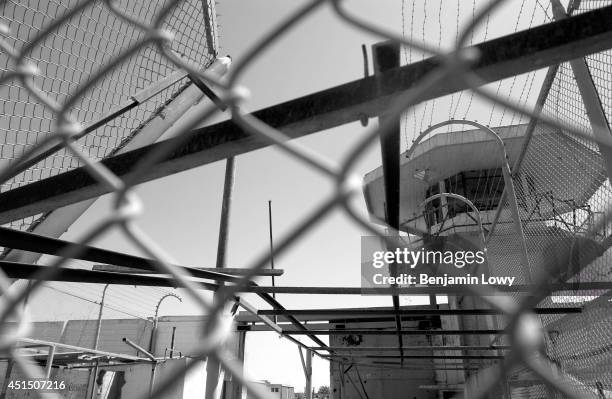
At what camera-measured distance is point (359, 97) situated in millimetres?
1111

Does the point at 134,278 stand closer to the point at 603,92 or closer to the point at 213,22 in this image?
the point at 213,22

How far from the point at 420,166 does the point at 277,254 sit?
15.4 m

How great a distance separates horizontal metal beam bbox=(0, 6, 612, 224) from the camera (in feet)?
3.24

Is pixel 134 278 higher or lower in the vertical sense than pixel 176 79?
lower

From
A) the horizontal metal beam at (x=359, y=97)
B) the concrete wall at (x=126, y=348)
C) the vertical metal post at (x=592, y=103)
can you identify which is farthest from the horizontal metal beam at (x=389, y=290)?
the concrete wall at (x=126, y=348)

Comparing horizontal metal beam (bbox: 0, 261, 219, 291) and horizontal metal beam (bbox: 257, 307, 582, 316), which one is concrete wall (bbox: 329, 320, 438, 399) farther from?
horizontal metal beam (bbox: 0, 261, 219, 291)

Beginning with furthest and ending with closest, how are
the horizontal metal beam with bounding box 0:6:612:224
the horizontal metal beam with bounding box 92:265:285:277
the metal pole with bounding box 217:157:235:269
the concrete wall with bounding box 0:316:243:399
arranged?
the concrete wall with bounding box 0:316:243:399 → the metal pole with bounding box 217:157:235:269 → the horizontal metal beam with bounding box 92:265:285:277 → the horizontal metal beam with bounding box 0:6:612:224

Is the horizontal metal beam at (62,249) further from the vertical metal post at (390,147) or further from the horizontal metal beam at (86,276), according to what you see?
the vertical metal post at (390,147)

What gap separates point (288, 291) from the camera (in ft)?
10.3

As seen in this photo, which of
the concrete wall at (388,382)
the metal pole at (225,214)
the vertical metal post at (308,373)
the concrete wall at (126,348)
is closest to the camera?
the metal pole at (225,214)

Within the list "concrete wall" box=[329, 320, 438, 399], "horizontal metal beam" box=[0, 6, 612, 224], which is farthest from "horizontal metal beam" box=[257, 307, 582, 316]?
"concrete wall" box=[329, 320, 438, 399]

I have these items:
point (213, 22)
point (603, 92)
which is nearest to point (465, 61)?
point (603, 92)

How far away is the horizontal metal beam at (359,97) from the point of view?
99 cm

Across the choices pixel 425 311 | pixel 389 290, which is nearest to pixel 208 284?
pixel 389 290
